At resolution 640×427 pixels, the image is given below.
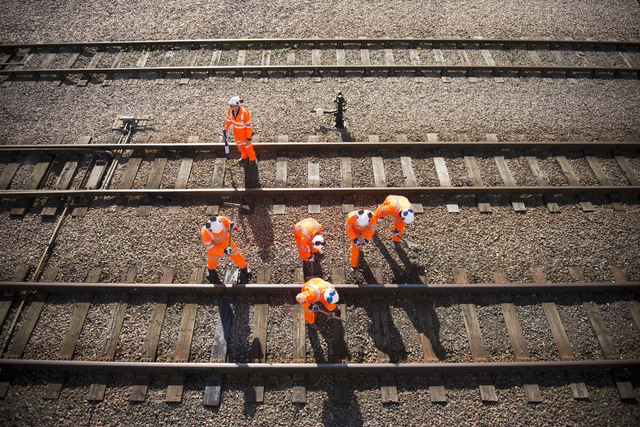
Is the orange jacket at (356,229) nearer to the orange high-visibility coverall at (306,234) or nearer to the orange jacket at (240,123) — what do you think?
the orange high-visibility coverall at (306,234)

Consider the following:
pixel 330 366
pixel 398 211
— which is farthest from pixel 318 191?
pixel 330 366

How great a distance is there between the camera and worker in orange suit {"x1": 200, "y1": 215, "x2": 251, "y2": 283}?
5289 millimetres

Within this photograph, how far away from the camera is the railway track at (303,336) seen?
5.36 m

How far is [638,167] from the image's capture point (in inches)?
304

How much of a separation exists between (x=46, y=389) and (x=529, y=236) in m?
9.50

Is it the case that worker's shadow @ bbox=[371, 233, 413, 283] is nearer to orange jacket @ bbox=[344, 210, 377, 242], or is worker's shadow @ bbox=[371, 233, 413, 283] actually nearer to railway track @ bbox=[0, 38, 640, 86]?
orange jacket @ bbox=[344, 210, 377, 242]

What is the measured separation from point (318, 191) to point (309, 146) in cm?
134

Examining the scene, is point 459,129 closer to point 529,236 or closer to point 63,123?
point 529,236

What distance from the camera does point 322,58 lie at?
9680 millimetres

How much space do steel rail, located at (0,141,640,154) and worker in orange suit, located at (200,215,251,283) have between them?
2849 mm

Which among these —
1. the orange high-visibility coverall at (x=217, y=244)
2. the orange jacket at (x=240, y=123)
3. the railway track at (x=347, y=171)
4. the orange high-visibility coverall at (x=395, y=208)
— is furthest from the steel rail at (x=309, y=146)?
the orange high-visibility coverall at (x=217, y=244)

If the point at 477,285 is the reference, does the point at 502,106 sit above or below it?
above

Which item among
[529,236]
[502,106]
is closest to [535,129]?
[502,106]

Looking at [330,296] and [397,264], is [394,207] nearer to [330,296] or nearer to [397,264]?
[397,264]
